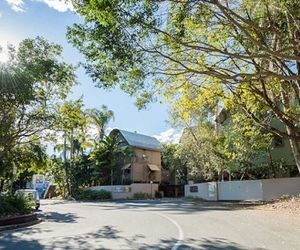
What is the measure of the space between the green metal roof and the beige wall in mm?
657

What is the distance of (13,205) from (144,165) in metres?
40.1

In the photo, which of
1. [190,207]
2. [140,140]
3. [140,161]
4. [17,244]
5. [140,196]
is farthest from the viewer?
[140,140]

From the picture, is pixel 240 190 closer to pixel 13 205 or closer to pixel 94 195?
pixel 13 205

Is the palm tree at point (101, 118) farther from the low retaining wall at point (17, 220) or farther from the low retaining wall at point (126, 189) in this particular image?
the low retaining wall at point (17, 220)

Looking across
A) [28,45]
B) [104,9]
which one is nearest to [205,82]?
[28,45]

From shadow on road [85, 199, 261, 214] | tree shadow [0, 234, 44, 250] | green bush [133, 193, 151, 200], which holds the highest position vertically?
green bush [133, 193, 151, 200]

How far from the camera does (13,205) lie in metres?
22.0

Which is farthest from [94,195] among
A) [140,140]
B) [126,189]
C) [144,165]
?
[140,140]

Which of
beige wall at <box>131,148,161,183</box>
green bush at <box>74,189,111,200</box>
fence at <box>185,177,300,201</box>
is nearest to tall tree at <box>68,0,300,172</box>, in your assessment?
fence at <box>185,177,300,201</box>

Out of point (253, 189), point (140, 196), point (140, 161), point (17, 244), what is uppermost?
point (140, 161)

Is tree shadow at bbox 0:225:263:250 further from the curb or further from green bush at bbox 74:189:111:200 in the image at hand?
green bush at bbox 74:189:111:200

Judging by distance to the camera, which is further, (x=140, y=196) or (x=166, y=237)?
(x=140, y=196)

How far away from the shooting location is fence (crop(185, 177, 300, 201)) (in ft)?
112

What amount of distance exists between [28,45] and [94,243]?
13.2m
